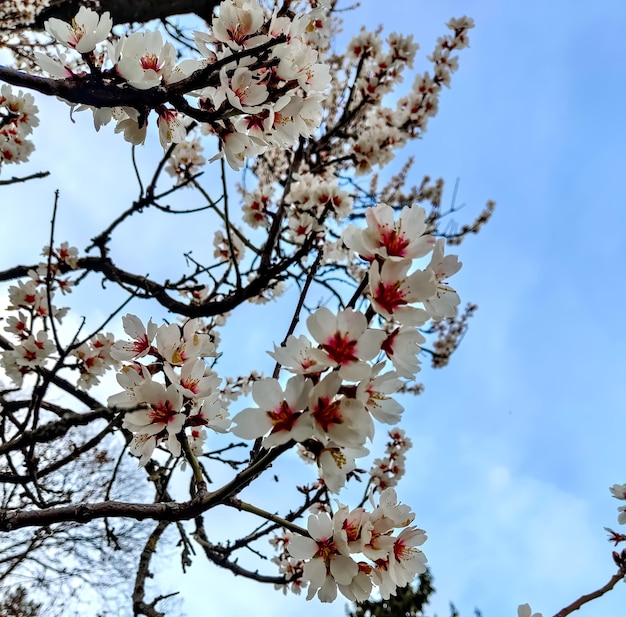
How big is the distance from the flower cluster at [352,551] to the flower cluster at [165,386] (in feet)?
1.13

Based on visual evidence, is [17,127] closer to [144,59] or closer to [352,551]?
[144,59]

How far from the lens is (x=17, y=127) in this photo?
305cm

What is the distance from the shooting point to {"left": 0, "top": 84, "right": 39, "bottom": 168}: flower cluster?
115 inches

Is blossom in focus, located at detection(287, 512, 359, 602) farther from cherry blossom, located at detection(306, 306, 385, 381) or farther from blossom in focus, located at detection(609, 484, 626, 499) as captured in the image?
blossom in focus, located at detection(609, 484, 626, 499)

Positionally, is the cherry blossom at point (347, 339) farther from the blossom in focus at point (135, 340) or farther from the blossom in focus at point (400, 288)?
the blossom in focus at point (135, 340)

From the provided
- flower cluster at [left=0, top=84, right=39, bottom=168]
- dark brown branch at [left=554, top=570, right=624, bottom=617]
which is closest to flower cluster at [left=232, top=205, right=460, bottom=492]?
dark brown branch at [left=554, top=570, right=624, bottom=617]

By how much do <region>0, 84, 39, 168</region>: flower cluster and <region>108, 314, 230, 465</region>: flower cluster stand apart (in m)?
2.42

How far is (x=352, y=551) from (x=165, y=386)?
54 cm

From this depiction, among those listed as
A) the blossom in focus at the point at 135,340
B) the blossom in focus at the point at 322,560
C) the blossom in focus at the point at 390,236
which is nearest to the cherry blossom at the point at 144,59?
the blossom in focus at the point at 135,340

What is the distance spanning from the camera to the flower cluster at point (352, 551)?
101 centimetres

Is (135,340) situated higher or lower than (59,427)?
higher

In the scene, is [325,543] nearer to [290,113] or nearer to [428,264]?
[428,264]

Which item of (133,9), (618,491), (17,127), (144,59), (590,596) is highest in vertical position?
(133,9)

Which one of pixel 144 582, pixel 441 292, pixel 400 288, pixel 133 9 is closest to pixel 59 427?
pixel 400 288
